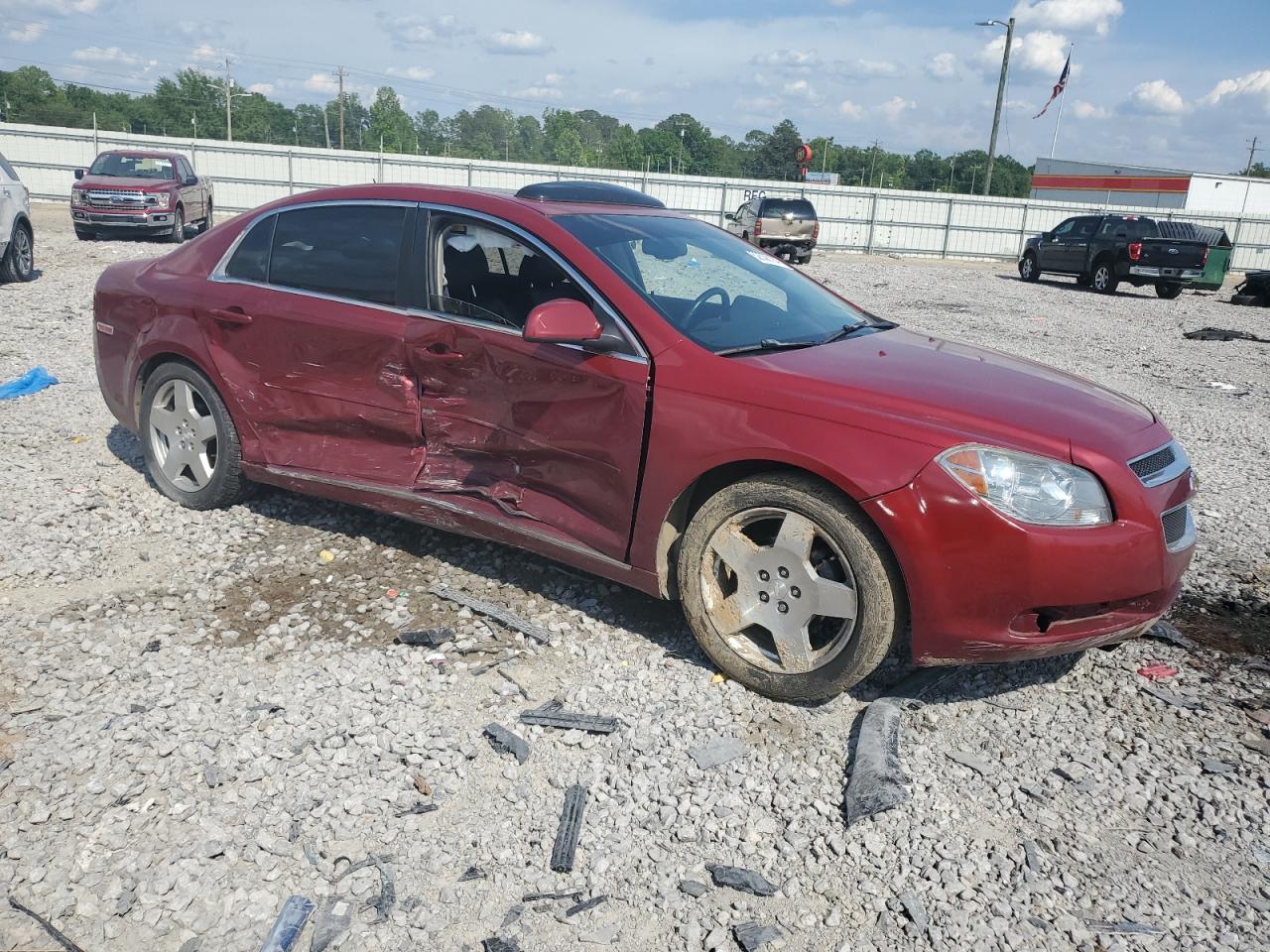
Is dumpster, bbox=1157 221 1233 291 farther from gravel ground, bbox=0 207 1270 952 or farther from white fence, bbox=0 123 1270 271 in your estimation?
gravel ground, bbox=0 207 1270 952

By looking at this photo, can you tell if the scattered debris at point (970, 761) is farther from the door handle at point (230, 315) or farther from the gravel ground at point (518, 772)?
the door handle at point (230, 315)

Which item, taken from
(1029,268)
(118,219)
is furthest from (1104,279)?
(118,219)

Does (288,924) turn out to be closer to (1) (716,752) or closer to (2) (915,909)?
(1) (716,752)

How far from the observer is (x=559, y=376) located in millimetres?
3834

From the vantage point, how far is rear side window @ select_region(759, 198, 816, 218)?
25.4 m

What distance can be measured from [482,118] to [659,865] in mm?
170869

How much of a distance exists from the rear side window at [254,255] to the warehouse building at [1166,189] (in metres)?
47.2

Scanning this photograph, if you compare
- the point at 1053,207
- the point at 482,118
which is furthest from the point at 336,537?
the point at 482,118

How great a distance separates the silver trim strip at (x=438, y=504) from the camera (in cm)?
390

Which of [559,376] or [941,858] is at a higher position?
[559,376]

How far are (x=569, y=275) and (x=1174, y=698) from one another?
2896mm

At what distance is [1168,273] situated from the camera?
66.2 feet

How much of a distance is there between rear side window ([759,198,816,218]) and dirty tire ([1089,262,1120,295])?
7421mm

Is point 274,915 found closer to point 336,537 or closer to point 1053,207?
point 336,537
